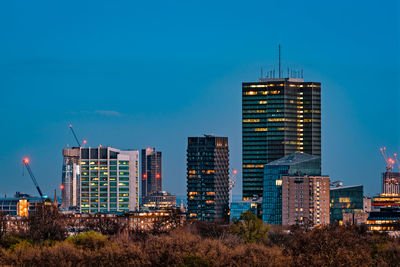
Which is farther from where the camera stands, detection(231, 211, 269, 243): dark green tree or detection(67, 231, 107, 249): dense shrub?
detection(231, 211, 269, 243): dark green tree

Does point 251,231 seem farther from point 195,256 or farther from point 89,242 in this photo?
point 195,256

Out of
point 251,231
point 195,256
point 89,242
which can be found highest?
point 195,256

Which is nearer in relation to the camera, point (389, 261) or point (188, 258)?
point (188, 258)

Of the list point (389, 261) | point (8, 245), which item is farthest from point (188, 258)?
point (8, 245)

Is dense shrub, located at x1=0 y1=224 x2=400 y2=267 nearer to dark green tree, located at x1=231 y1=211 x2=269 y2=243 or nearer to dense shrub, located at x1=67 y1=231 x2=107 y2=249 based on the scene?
dense shrub, located at x1=67 y1=231 x2=107 y2=249

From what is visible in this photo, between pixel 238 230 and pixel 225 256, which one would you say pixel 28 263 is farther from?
pixel 238 230

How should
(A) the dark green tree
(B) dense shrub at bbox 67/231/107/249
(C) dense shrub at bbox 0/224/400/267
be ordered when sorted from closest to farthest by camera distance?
(C) dense shrub at bbox 0/224/400/267, (B) dense shrub at bbox 67/231/107/249, (A) the dark green tree

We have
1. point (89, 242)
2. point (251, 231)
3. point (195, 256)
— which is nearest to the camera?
point (195, 256)

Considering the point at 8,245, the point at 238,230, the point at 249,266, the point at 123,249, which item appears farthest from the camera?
the point at 238,230

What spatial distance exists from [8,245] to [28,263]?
24041 mm

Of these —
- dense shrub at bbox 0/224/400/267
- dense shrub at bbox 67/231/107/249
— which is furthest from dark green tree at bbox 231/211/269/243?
dense shrub at bbox 0/224/400/267

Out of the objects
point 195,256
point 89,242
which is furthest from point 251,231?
point 195,256

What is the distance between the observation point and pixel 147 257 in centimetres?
7869

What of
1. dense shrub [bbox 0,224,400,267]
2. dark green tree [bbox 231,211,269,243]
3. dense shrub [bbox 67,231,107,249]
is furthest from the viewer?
dark green tree [bbox 231,211,269,243]
